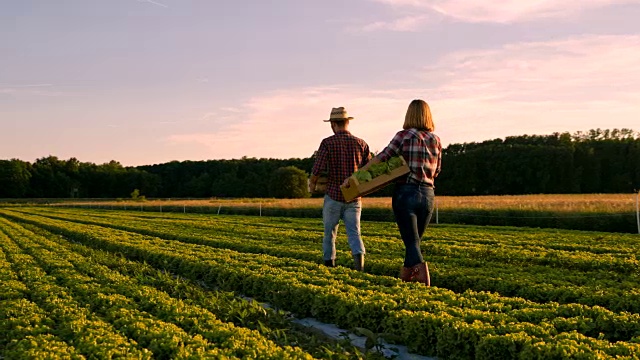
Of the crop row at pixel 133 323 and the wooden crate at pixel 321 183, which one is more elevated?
the wooden crate at pixel 321 183

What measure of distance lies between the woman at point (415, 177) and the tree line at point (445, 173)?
8351cm

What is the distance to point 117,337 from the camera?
579cm

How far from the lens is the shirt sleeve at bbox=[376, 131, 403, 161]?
7816 millimetres

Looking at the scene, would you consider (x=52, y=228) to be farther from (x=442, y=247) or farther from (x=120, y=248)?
(x=442, y=247)

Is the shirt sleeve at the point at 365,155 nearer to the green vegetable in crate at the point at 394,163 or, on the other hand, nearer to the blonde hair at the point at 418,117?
the blonde hair at the point at 418,117

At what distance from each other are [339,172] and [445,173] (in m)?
103

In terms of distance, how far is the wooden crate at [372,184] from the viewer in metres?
7.68

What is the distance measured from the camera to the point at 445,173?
10994 centimetres

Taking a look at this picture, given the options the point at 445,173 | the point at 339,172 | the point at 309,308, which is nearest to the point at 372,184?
the point at 339,172

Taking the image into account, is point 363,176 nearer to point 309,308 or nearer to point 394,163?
point 394,163

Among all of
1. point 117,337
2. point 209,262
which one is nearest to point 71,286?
point 209,262

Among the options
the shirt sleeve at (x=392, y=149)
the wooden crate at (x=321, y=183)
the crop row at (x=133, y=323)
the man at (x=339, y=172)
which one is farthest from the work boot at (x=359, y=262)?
the crop row at (x=133, y=323)

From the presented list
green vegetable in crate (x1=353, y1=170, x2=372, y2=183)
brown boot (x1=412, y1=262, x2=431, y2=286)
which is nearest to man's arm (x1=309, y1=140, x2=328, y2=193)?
green vegetable in crate (x1=353, y1=170, x2=372, y2=183)

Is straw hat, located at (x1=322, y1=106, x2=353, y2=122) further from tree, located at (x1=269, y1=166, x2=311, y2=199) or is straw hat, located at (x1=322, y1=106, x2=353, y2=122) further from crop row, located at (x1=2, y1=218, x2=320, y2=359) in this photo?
tree, located at (x1=269, y1=166, x2=311, y2=199)
